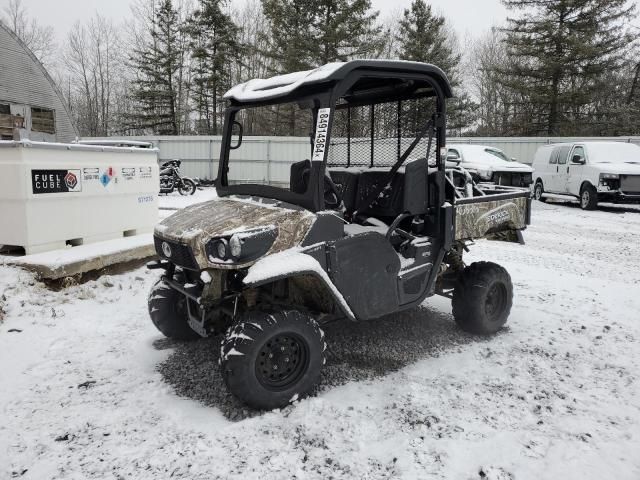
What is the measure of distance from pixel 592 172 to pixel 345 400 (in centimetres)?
1256

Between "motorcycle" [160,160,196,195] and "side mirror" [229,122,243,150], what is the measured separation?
43.3 feet

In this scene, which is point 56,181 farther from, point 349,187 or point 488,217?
point 488,217

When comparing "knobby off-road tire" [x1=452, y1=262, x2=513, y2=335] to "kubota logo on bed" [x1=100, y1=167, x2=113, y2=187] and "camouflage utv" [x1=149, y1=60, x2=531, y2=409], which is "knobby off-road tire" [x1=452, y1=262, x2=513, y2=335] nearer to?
"camouflage utv" [x1=149, y1=60, x2=531, y2=409]

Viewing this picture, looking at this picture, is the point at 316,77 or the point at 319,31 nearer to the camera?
the point at 316,77

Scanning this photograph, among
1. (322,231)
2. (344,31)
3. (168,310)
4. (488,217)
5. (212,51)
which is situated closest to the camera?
(322,231)

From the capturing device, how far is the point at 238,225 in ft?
11.2

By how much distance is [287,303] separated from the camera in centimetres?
387

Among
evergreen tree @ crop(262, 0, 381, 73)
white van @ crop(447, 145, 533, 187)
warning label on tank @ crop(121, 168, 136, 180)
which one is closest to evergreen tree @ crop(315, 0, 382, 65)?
evergreen tree @ crop(262, 0, 381, 73)

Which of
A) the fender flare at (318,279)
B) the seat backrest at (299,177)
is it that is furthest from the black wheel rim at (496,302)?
the seat backrest at (299,177)

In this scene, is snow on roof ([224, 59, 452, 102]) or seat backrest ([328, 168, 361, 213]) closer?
snow on roof ([224, 59, 452, 102])

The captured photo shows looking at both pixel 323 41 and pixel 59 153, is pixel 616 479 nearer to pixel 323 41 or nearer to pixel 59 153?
pixel 59 153

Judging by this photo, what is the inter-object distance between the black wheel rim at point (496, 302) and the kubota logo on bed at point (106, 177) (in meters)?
5.09

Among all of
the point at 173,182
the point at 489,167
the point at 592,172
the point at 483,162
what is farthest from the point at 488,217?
the point at 173,182

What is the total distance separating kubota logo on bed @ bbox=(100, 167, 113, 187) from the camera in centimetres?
679
